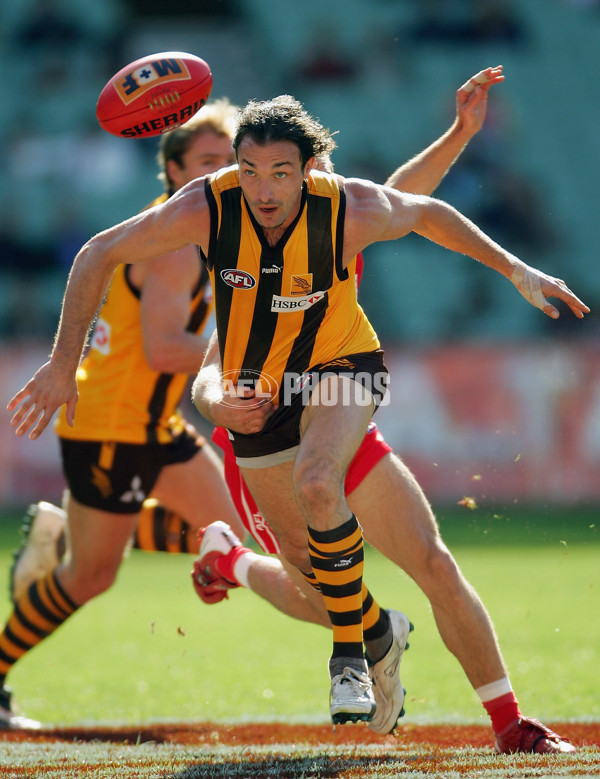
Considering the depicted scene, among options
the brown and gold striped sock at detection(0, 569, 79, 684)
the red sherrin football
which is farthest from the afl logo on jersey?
the brown and gold striped sock at detection(0, 569, 79, 684)

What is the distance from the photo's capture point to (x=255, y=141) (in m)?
3.94

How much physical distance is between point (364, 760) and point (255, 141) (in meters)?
2.37

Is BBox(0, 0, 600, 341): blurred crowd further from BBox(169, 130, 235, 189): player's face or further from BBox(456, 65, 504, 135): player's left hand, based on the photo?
BBox(456, 65, 504, 135): player's left hand

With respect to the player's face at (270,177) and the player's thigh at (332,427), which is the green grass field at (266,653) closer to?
the player's thigh at (332,427)

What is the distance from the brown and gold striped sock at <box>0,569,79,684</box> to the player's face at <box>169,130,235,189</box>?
219 cm

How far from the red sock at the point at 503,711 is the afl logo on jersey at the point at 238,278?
6.32ft

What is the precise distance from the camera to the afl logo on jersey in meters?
4.09

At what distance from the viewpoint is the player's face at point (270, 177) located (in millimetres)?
3924

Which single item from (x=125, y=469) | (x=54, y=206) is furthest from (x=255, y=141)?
(x=54, y=206)

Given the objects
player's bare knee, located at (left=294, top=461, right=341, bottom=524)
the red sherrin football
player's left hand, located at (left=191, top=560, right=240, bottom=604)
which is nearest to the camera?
player's bare knee, located at (left=294, top=461, right=341, bottom=524)

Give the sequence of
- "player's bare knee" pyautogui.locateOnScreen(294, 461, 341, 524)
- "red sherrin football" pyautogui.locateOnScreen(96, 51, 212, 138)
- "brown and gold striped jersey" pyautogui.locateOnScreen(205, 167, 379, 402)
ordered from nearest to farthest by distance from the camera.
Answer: "player's bare knee" pyautogui.locateOnScreen(294, 461, 341, 524) → "brown and gold striped jersey" pyautogui.locateOnScreen(205, 167, 379, 402) → "red sherrin football" pyautogui.locateOnScreen(96, 51, 212, 138)

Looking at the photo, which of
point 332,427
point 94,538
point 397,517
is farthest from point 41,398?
point 94,538

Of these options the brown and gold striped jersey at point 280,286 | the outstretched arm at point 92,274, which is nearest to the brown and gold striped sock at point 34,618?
the outstretched arm at point 92,274

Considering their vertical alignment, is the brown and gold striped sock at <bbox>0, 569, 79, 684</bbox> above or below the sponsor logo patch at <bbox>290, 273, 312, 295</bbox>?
below
